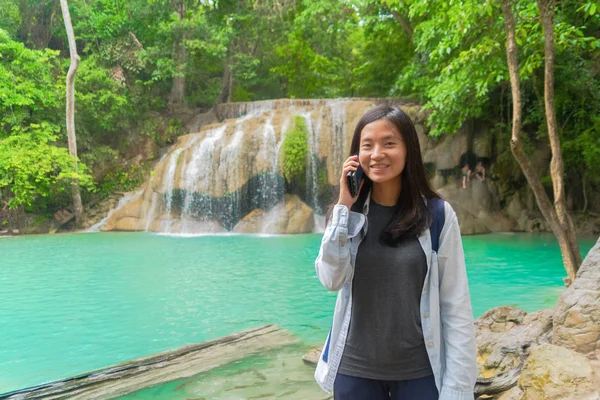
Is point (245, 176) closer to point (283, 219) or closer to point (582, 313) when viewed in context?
point (283, 219)

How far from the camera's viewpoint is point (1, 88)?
50.4ft

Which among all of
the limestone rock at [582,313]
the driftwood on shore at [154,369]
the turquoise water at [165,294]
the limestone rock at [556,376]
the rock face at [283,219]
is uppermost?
the limestone rock at [582,313]

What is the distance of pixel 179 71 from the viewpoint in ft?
60.0

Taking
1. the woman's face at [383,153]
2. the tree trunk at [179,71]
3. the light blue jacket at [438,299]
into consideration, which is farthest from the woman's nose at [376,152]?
the tree trunk at [179,71]

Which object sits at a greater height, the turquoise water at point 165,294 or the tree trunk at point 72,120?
the tree trunk at point 72,120

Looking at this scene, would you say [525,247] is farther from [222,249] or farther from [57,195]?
[57,195]

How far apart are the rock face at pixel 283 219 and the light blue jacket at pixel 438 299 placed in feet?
41.1

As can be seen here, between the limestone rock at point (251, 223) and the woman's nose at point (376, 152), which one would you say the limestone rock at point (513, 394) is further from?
the limestone rock at point (251, 223)

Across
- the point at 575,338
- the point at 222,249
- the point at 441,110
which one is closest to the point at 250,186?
the point at 222,249

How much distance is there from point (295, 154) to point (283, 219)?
2.09 metres

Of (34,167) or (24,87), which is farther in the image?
(24,87)

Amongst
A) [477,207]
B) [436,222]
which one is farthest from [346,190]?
[477,207]

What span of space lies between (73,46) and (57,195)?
514 centimetres

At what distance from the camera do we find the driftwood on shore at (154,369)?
346cm
